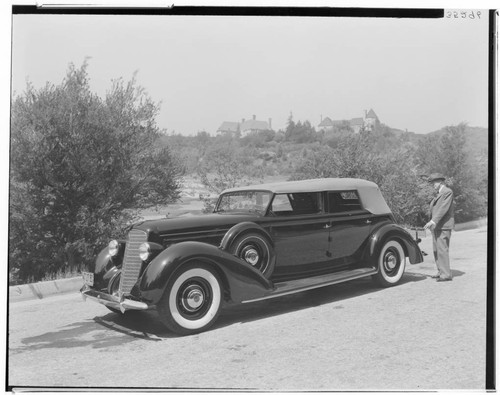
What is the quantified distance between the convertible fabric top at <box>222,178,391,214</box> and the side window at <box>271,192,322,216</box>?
0.20 ft

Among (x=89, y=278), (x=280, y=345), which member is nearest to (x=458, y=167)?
(x=280, y=345)

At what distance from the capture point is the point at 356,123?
13.9 ft

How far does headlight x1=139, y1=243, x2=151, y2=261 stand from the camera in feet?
12.1

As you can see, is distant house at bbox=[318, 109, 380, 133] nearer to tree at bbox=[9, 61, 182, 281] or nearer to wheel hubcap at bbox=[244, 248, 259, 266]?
wheel hubcap at bbox=[244, 248, 259, 266]

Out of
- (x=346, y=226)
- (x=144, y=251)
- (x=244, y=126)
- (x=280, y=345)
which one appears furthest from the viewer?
(x=346, y=226)

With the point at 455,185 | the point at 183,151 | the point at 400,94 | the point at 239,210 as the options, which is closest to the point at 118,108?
the point at 183,151

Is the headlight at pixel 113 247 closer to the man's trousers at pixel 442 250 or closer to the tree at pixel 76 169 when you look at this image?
the tree at pixel 76 169

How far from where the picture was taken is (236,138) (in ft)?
13.9

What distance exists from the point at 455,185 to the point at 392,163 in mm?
737

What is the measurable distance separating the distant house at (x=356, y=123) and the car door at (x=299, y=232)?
0.71 meters

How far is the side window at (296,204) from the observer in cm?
441

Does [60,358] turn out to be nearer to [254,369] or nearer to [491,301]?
[254,369]

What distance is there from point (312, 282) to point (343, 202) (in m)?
0.98

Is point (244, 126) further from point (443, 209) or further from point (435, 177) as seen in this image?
point (443, 209)
